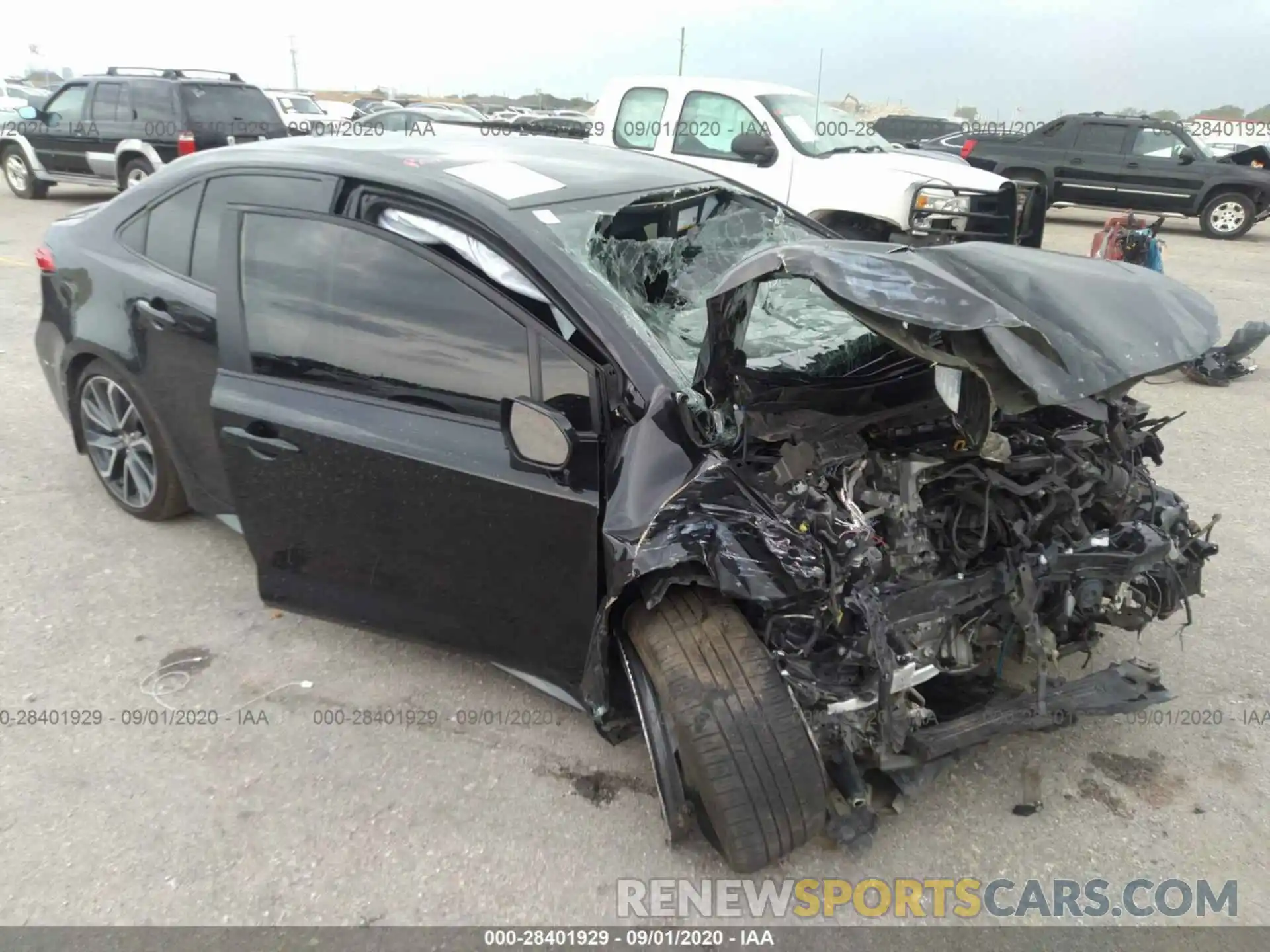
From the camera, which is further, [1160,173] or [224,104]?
[1160,173]

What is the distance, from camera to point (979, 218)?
7.66 metres

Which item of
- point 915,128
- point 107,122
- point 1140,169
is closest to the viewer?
point 107,122

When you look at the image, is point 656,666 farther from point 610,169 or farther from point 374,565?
point 610,169

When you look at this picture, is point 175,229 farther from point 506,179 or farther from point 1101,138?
point 1101,138

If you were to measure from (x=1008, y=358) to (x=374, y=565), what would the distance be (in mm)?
1924

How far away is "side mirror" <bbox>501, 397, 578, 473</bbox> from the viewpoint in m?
2.35

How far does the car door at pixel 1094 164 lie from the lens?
1439 centimetres

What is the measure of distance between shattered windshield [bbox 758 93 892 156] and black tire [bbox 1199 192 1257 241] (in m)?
7.97

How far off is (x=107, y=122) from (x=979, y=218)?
37.7 feet

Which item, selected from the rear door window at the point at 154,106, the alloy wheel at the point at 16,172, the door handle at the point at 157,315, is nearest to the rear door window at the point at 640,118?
the door handle at the point at 157,315

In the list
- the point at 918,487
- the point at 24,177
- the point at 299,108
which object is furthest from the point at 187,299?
the point at 299,108

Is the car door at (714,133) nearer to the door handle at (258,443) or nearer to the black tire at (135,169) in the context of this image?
the door handle at (258,443)

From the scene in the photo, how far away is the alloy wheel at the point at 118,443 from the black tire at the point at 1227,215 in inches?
608
